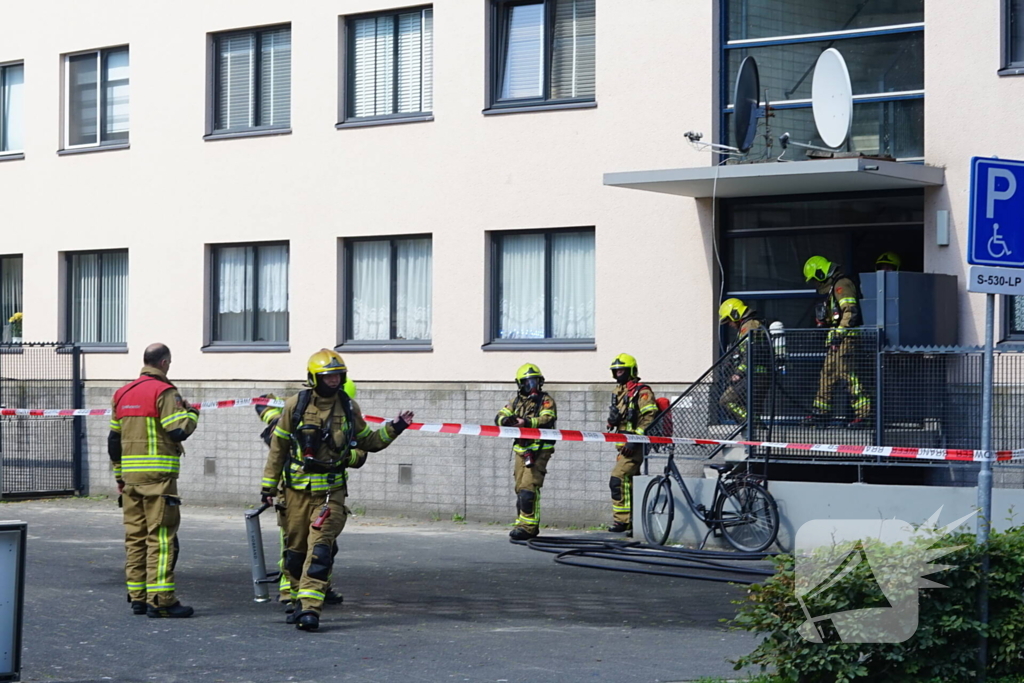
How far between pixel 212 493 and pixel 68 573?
7252 millimetres

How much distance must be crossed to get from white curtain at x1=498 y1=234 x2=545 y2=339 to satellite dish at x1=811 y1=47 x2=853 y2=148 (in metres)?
4.26

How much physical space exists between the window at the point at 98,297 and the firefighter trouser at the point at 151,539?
445 inches

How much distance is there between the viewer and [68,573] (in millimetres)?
13172

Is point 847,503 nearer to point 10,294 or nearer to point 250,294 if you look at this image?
point 250,294

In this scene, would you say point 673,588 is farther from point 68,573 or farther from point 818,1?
point 818,1

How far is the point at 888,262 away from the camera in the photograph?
1584 centimetres

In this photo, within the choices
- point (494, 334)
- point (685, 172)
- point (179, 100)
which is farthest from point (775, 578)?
point (179, 100)

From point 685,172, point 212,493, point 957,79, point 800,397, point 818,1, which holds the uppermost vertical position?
point 818,1

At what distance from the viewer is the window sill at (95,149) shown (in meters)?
21.6

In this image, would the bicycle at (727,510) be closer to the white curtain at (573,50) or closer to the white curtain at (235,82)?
the white curtain at (573,50)

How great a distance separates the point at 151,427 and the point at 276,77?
10.4 m

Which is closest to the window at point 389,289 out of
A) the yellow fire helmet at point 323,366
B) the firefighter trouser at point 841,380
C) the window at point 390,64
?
the window at point 390,64

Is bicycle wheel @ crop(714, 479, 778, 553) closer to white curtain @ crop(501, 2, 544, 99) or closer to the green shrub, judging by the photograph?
white curtain @ crop(501, 2, 544, 99)

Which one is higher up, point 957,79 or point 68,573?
point 957,79
